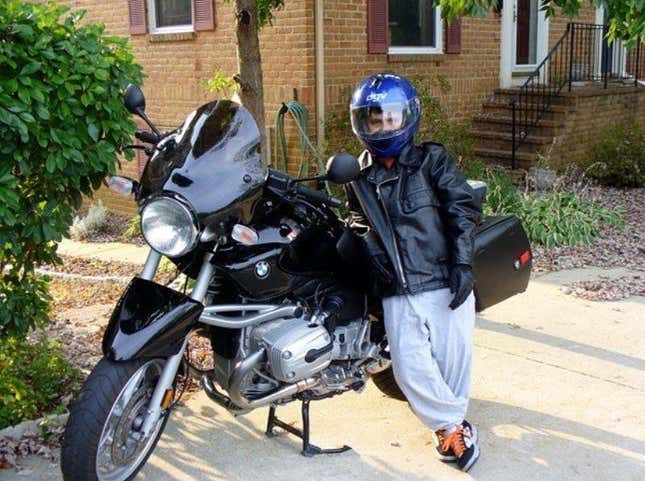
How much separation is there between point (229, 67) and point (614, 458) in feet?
22.5

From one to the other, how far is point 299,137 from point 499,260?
A: 4956mm

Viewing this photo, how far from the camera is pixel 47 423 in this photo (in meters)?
3.83

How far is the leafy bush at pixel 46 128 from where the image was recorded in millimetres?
3420

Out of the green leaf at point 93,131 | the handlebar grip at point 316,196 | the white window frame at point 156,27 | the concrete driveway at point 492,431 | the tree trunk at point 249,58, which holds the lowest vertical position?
the concrete driveway at point 492,431

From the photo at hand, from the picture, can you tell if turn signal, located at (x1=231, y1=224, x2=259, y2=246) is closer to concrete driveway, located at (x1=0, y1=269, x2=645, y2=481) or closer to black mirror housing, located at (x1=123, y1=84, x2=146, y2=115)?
black mirror housing, located at (x1=123, y1=84, x2=146, y2=115)

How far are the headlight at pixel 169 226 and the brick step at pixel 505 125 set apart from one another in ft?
27.6

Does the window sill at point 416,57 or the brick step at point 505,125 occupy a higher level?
the window sill at point 416,57

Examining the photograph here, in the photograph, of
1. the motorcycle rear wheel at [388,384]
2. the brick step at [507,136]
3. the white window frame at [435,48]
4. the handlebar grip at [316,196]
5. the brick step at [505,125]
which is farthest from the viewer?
the brick step at [505,125]

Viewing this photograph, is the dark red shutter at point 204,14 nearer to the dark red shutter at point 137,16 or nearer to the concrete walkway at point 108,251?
the dark red shutter at point 137,16

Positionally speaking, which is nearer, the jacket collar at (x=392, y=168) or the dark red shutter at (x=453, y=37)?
the jacket collar at (x=392, y=168)

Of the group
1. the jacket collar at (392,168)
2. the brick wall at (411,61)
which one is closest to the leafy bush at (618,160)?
the brick wall at (411,61)

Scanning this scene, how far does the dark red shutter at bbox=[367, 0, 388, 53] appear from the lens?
9.00 m

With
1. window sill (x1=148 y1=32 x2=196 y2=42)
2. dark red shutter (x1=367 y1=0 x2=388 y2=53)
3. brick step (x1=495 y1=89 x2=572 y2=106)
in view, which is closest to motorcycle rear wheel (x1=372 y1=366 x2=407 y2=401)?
dark red shutter (x1=367 y1=0 x2=388 y2=53)

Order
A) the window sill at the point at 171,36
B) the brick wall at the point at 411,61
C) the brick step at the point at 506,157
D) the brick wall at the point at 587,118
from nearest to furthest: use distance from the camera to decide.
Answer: the brick wall at the point at 411,61 → the window sill at the point at 171,36 → the brick step at the point at 506,157 → the brick wall at the point at 587,118
